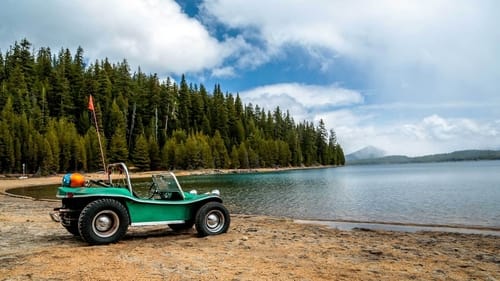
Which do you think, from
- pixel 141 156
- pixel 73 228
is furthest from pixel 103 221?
pixel 141 156

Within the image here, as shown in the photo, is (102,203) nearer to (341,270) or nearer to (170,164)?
(341,270)

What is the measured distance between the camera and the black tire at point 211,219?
10938 mm

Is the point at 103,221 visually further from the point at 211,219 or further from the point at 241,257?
the point at 241,257

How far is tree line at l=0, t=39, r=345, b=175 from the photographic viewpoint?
255 ft

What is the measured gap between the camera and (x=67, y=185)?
9.74 metres

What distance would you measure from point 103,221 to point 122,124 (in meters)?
98.3

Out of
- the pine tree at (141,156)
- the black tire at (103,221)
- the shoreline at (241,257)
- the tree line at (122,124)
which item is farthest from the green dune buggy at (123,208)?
the pine tree at (141,156)

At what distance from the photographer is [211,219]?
11406mm

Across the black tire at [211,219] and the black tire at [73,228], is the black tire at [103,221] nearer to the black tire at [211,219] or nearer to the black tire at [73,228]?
the black tire at [73,228]

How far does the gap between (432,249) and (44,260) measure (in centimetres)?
951

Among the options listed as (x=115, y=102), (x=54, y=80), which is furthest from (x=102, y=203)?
(x=54, y=80)

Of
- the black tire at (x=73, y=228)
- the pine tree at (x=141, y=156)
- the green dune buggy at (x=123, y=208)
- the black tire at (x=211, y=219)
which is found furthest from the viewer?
the pine tree at (x=141, y=156)

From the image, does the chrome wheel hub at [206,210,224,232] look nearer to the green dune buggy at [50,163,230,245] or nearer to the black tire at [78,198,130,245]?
the green dune buggy at [50,163,230,245]

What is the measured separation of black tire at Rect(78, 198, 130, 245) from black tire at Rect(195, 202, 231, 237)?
2021mm
